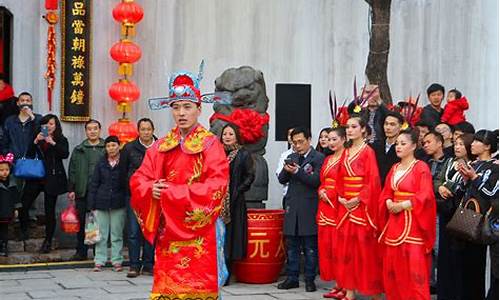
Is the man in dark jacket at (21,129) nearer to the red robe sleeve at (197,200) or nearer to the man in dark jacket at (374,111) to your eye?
the man in dark jacket at (374,111)

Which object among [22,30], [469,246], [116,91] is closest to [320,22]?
[116,91]

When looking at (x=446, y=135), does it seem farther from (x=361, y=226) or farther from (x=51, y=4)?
Result: (x=51, y=4)

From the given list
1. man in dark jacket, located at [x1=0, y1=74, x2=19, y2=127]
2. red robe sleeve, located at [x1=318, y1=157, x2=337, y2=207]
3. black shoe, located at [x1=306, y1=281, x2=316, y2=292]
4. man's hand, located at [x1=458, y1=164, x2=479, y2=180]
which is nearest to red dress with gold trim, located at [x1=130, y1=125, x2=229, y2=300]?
man's hand, located at [x1=458, y1=164, x2=479, y2=180]

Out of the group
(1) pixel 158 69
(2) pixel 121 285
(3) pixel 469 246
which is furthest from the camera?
(1) pixel 158 69

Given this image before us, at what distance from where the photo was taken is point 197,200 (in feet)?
18.8

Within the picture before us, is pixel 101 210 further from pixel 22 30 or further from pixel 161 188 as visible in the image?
pixel 161 188

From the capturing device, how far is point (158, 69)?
12.6m

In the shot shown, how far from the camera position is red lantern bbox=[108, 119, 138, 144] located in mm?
11883

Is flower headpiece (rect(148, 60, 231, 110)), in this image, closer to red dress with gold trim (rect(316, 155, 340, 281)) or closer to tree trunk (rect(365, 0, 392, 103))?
red dress with gold trim (rect(316, 155, 340, 281))

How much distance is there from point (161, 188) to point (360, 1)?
8.68m

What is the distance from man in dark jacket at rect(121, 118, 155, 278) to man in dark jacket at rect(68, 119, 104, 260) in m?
0.74

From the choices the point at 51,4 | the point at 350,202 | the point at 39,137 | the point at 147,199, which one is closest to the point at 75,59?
the point at 51,4

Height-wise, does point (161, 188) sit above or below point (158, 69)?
below

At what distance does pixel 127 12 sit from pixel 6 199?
3.24 m
